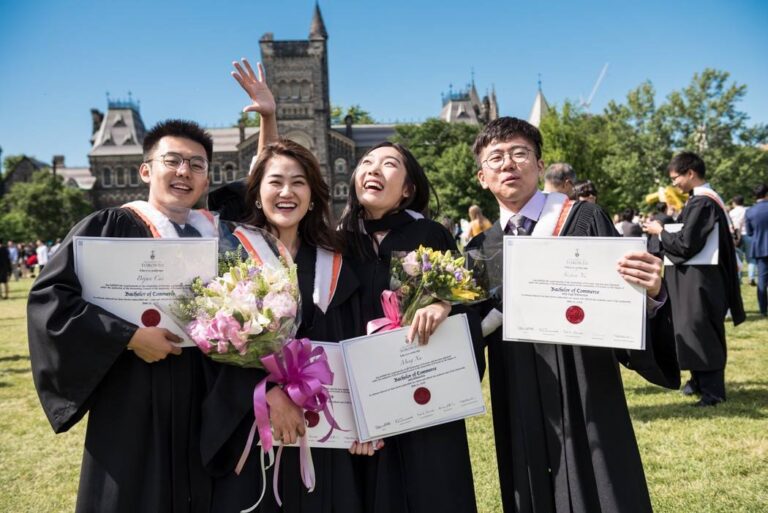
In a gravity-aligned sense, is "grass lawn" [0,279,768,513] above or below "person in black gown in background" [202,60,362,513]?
below

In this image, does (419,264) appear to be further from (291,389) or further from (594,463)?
(594,463)

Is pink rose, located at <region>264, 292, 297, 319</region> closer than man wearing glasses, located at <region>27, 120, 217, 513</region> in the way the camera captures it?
Yes

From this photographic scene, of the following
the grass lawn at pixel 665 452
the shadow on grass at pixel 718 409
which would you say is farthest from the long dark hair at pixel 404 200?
the shadow on grass at pixel 718 409

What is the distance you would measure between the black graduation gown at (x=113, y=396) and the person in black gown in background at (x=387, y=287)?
32.3 inches

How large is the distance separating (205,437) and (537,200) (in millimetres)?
1991

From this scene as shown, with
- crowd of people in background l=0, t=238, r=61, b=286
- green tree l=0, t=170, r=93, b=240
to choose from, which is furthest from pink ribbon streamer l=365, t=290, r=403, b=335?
green tree l=0, t=170, r=93, b=240

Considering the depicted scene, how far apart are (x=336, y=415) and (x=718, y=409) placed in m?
4.83

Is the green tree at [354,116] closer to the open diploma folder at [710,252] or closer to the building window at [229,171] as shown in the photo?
the building window at [229,171]

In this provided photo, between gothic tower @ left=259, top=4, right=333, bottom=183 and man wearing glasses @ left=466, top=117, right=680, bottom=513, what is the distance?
5416 cm

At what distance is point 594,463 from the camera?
254 cm

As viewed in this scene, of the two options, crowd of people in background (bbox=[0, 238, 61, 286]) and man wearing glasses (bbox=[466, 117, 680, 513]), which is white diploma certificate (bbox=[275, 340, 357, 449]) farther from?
crowd of people in background (bbox=[0, 238, 61, 286])

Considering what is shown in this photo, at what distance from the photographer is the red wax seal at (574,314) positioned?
2.41 meters

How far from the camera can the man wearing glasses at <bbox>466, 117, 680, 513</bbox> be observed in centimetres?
254

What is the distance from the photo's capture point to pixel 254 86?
3.54 meters
